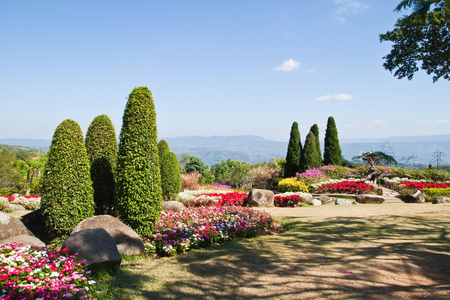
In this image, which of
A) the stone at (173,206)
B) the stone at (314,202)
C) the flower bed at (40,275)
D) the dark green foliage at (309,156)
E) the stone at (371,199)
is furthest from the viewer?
the dark green foliage at (309,156)

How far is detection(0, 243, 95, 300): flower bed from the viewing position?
10.8ft

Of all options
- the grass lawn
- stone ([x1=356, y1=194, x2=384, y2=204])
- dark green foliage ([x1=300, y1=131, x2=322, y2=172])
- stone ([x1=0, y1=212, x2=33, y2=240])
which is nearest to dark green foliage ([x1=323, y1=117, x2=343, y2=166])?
dark green foliage ([x1=300, y1=131, x2=322, y2=172])

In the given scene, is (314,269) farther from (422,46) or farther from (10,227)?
(422,46)

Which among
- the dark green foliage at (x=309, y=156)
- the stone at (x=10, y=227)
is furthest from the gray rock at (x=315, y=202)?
the stone at (x=10, y=227)

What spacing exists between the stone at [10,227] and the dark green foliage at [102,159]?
198cm

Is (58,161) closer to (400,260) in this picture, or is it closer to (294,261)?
(294,261)

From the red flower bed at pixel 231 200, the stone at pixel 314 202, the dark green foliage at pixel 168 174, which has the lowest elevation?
the stone at pixel 314 202

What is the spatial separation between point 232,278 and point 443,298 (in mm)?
2786

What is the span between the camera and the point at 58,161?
608 cm

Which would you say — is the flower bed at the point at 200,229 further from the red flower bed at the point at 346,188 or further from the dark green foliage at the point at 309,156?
the dark green foliage at the point at 309,156

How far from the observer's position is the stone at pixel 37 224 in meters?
6.52

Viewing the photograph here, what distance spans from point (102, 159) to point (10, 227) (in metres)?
2.69

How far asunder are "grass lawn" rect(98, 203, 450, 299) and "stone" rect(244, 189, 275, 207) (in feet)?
16.3

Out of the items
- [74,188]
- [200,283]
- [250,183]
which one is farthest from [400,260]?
[250,183]
